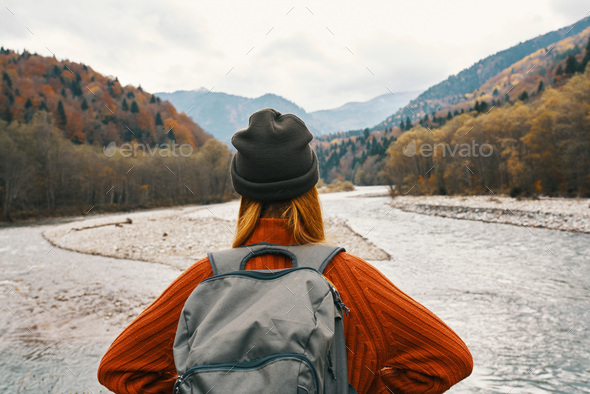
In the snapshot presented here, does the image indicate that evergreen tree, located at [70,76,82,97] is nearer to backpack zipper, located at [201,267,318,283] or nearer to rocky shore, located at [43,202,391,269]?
rocky shore, located at [43,202,391,269]

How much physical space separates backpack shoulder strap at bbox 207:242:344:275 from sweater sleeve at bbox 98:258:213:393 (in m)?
0.05

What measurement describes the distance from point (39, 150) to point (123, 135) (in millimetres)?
27155

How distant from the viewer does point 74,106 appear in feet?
196

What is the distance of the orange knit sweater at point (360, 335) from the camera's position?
1.01 m

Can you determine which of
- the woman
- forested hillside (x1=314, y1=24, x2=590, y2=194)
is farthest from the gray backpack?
forested hillside (x1=314, y1=24, x2=590, y2=194)

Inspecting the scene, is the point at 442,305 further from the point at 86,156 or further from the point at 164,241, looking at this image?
the point at 86,156

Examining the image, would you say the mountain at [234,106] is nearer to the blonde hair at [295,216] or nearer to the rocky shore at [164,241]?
the blonde hair at [295,216]

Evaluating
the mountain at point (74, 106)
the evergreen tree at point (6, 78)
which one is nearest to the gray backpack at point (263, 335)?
the mountain at point (74, 106)

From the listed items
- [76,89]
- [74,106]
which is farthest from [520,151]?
[76,89]

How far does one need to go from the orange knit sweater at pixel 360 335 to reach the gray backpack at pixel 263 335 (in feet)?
0.29

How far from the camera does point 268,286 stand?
93cm

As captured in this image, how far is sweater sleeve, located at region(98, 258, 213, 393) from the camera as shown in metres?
1.05

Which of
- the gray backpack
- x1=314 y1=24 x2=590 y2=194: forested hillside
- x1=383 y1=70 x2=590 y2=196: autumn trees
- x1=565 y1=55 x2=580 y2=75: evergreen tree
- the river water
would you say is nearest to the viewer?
the gray backpack

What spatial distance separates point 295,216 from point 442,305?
296 inches
